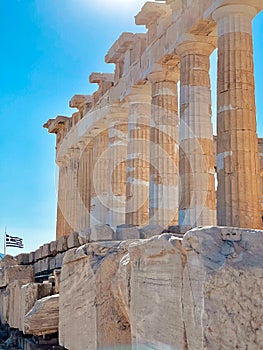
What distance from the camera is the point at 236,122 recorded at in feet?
40.8

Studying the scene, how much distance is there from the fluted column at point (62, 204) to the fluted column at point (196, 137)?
44.7ft

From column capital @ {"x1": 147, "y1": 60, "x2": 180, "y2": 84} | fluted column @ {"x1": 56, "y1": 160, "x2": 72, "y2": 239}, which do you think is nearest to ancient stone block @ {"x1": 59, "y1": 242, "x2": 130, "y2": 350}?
column capital @ {"x1": 147, "y1": 60, "x2": 180, "y2": 84}

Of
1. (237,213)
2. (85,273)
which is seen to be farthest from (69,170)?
(85,273)

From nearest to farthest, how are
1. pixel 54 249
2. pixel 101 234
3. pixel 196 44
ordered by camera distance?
pixel 101 234, pixel 196 44, pixel 54 249

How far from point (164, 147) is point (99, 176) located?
846 centimetres

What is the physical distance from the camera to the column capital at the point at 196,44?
577 inches

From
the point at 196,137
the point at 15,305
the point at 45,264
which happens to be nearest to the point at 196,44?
the point at 196,137

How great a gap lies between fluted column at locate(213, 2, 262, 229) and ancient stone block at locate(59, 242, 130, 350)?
25.0ft

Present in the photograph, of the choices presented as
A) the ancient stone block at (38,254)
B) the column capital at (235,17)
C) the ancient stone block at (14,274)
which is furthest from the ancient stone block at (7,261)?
the column capital at (235,17)

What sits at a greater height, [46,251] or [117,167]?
[117,167]

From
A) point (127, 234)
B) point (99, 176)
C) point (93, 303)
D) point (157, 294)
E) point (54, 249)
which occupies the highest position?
point (99, 176)

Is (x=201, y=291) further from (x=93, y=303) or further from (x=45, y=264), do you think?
(x=45, y=264)

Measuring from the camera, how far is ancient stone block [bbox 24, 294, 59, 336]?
5590 mm

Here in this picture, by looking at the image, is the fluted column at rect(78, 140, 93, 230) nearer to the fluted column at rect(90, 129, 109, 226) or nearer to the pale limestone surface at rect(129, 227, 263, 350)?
the fluted column at rect(90, 129, 109, 226)
